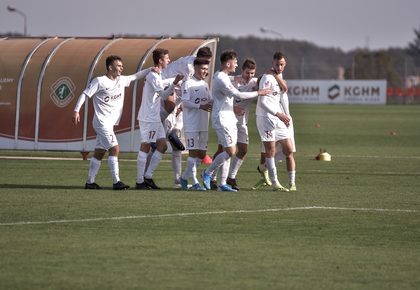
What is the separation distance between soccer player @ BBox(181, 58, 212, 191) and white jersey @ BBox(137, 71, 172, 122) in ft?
1.44

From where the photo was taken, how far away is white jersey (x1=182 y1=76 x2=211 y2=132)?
61.3 ft

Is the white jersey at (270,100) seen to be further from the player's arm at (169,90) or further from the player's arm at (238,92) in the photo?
the player's arm at (169,90)

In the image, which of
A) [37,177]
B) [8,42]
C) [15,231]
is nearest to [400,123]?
[8,42]

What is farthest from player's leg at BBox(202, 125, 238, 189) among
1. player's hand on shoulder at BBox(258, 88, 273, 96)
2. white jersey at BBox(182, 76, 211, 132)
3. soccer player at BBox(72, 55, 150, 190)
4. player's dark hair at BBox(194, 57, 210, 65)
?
soccer player at BBox(72, 55, 150, 190)

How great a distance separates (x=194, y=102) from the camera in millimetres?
18656

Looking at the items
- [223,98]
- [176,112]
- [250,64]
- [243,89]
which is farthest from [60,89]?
[223,98]

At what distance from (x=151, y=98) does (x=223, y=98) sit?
123cm

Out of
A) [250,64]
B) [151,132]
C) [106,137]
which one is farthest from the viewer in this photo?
[250,64]

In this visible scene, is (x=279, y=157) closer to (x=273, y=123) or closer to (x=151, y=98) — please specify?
(x=273, y=123)

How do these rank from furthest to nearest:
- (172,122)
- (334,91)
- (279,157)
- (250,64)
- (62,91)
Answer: (334,91), (62,91), (279,157), (172,122), (250,64)

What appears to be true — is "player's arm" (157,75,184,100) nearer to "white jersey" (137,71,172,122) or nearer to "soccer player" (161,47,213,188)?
"white jersey" (137,71,172,122)

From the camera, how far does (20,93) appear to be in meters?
29.0

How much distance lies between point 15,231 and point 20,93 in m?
16.0

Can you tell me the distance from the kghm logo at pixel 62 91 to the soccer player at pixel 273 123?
10.6m
